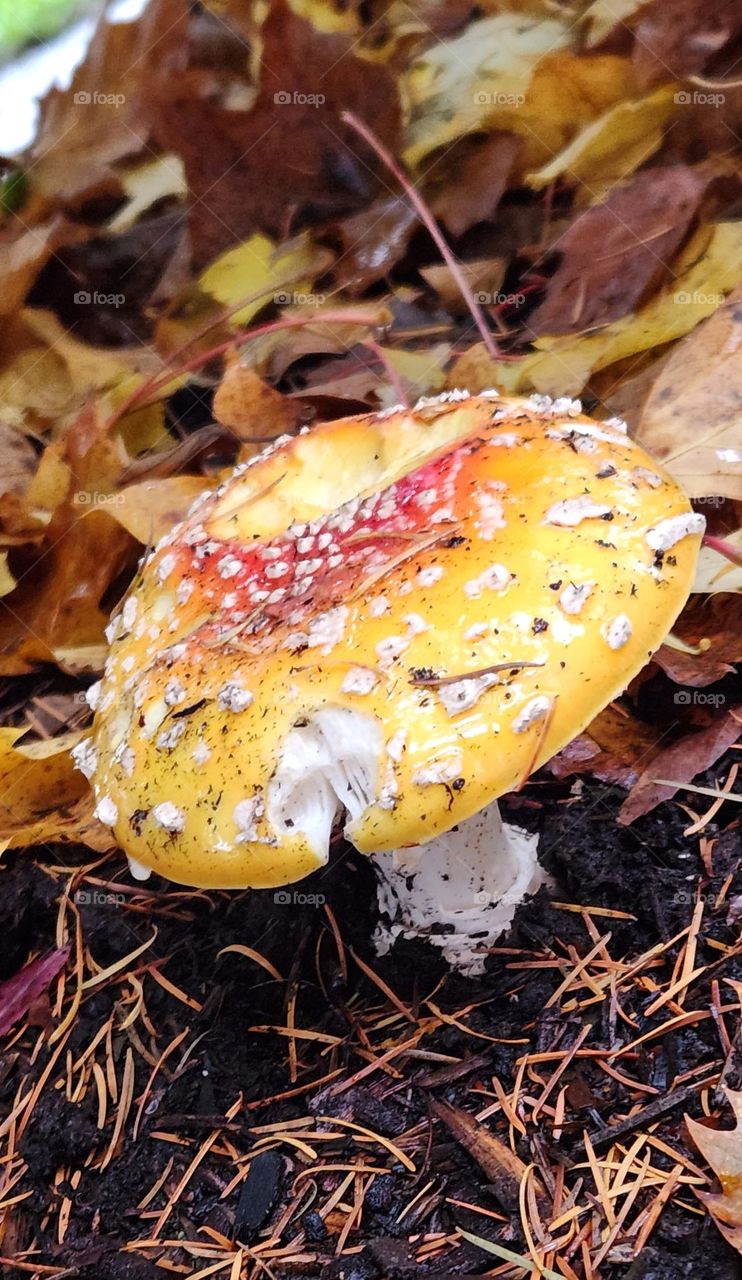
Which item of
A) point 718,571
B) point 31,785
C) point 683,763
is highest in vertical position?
point 31,785

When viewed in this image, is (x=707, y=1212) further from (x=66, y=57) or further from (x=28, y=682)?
(x=66, y=57)

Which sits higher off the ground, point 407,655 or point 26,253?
point 26,253

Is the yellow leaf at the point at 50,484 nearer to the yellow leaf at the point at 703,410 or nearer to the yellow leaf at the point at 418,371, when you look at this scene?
the yellow leaf at the point at 418,371

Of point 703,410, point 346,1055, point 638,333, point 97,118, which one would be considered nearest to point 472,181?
point 638,333

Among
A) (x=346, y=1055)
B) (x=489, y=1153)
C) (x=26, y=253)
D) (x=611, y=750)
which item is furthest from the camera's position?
(x=26, y=253)

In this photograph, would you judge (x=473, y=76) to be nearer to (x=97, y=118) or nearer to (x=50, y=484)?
(x=97, y=118)

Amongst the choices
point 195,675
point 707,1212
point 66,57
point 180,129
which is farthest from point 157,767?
point 66,57
